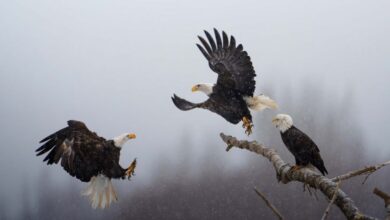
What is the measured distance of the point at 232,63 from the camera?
311 cm

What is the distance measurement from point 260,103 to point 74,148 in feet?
4.13

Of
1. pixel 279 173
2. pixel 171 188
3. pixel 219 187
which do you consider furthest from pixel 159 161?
pixel 279 173

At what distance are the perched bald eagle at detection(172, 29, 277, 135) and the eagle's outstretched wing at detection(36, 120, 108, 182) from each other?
2.51 ft

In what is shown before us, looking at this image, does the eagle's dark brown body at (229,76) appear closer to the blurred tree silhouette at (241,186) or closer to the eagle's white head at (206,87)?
the eagle's white head at (206,87)

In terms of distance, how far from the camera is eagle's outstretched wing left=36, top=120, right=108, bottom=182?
2.79 metres

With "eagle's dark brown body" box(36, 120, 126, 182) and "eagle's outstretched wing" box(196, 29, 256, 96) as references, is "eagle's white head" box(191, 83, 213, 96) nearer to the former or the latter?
"eagle's outstretched wing" box(196, 29, 256, 96)

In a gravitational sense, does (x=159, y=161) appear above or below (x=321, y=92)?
below

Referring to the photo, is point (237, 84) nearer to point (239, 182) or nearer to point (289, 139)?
point (289, 139)

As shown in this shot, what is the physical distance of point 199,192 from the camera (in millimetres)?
4930

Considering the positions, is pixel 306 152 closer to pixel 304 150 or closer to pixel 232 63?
pixel 304 150

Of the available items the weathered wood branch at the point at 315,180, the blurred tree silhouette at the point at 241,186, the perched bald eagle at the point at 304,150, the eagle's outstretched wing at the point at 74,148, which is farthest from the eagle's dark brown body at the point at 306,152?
the blurred tree silhouette at the point at 241,186

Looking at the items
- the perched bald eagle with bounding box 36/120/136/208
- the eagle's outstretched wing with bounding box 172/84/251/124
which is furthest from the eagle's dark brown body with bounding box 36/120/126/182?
the eagle's outstretched wing with bounding box 172/84/251/124

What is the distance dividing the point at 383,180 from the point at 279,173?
345 centimetres

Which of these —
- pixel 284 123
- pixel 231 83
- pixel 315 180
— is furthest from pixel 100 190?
pixel 315 180
